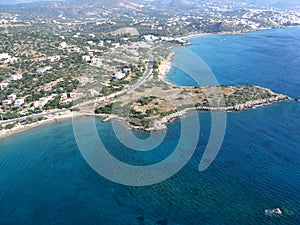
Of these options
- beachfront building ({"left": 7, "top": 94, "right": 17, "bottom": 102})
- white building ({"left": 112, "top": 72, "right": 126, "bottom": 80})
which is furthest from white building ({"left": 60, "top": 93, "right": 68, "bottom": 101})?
white building ({"left": 112, "top": 72, "right": 126, "bottom": 80})

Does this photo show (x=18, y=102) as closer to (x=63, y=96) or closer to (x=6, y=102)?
(x=6, y=102)

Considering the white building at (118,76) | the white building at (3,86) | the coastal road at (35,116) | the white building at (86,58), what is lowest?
the white building at (86,58)

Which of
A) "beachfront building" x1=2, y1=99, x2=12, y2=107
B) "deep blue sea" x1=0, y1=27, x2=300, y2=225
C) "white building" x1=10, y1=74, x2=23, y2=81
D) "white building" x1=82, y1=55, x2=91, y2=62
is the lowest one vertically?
"white building" x1=82, y1=55, x2=91, y2=62

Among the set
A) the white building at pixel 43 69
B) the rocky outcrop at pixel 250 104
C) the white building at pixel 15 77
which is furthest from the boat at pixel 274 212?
the white building at pixel 43 69

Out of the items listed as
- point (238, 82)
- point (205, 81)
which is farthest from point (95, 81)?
point (238, 82)

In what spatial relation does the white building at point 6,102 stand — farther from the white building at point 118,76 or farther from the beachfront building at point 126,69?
the beachfront building at point 126,69

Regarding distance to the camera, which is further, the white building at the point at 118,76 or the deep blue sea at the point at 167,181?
the white building at the point at 118,76

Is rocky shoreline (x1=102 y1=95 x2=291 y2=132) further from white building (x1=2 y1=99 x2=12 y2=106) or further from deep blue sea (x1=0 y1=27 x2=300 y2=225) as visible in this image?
white building (x1=2 y1=99 x2=12 y2=106)

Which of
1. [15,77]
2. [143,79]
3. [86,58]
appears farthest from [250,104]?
[15,77]

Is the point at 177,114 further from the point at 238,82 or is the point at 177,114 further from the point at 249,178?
the point at 238,82
